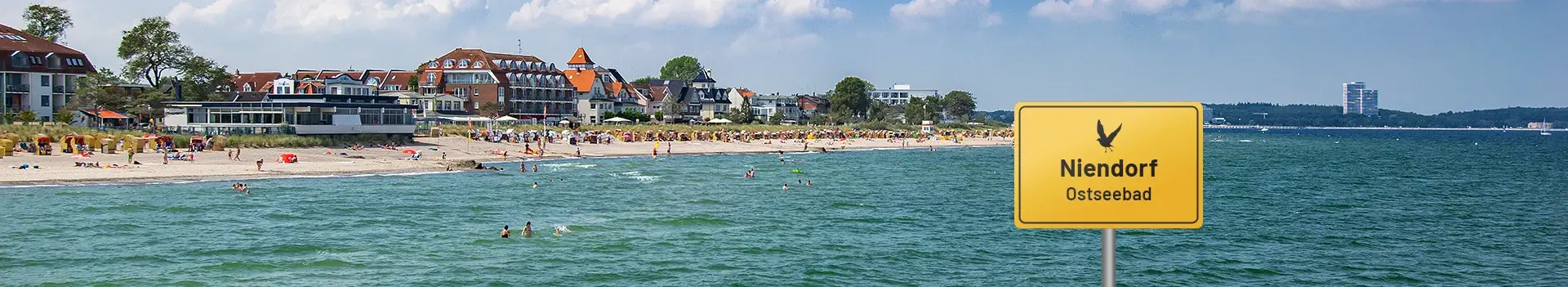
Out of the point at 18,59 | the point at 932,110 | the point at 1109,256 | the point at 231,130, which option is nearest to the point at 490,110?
the point at 18,59

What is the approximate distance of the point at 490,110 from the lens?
121812mm

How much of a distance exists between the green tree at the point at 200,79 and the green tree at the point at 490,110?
1106 inches

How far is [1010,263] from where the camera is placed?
96.5 feet

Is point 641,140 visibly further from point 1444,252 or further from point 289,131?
point 1444,252

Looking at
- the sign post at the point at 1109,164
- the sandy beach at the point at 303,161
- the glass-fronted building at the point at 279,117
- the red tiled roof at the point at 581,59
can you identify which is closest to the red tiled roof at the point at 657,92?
the red tiled roof at the point at 581,59

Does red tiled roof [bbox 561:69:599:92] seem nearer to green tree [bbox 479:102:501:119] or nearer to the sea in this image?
green tree [bbox 479:102:501:119]

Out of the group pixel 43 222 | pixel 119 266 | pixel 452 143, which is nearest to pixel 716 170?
pixel 452 143

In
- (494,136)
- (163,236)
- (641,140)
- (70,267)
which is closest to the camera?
(70,267)

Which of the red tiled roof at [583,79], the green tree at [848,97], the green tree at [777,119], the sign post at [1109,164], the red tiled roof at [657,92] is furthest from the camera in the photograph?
the green tree at [848,97]

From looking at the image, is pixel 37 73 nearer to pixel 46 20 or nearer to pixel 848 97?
pixel 46 20

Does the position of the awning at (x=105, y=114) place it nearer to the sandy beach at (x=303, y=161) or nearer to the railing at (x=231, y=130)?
the railing at (x=231, y=130)

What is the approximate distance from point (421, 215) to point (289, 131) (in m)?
37.4

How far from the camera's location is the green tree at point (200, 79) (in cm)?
9250

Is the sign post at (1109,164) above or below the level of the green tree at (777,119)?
below
